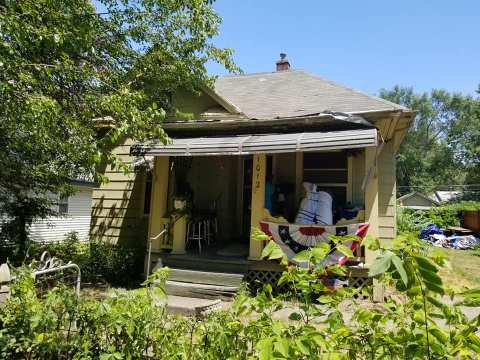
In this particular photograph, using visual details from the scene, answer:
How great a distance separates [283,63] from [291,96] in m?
4.42

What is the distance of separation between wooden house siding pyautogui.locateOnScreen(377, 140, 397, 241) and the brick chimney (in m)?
6.37

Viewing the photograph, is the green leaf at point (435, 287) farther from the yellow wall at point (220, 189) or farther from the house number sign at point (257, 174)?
the yellow wall at point (220, 189)

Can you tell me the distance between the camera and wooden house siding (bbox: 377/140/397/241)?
8.65 m

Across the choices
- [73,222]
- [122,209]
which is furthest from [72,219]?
[122,209]

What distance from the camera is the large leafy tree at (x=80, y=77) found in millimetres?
4879

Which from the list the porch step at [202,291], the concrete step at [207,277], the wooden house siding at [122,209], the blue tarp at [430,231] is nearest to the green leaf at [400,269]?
the porch step at [202,291]

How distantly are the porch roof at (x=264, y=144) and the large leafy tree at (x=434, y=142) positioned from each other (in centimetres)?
5358

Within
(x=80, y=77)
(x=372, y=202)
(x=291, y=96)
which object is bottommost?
(x=372, y=202)

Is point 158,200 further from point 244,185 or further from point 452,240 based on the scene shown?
point 452,240

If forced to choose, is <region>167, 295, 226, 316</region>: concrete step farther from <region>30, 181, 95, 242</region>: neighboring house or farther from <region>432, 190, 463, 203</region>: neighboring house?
<region>432, 190, 463, 203</region>: neighboring house

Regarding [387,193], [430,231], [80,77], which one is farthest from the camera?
[430,231]

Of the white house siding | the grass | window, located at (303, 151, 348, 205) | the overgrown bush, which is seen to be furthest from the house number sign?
the white house siding

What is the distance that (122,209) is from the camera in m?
10.6

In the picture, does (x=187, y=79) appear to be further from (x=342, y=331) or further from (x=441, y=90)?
(x=441, y=90)
